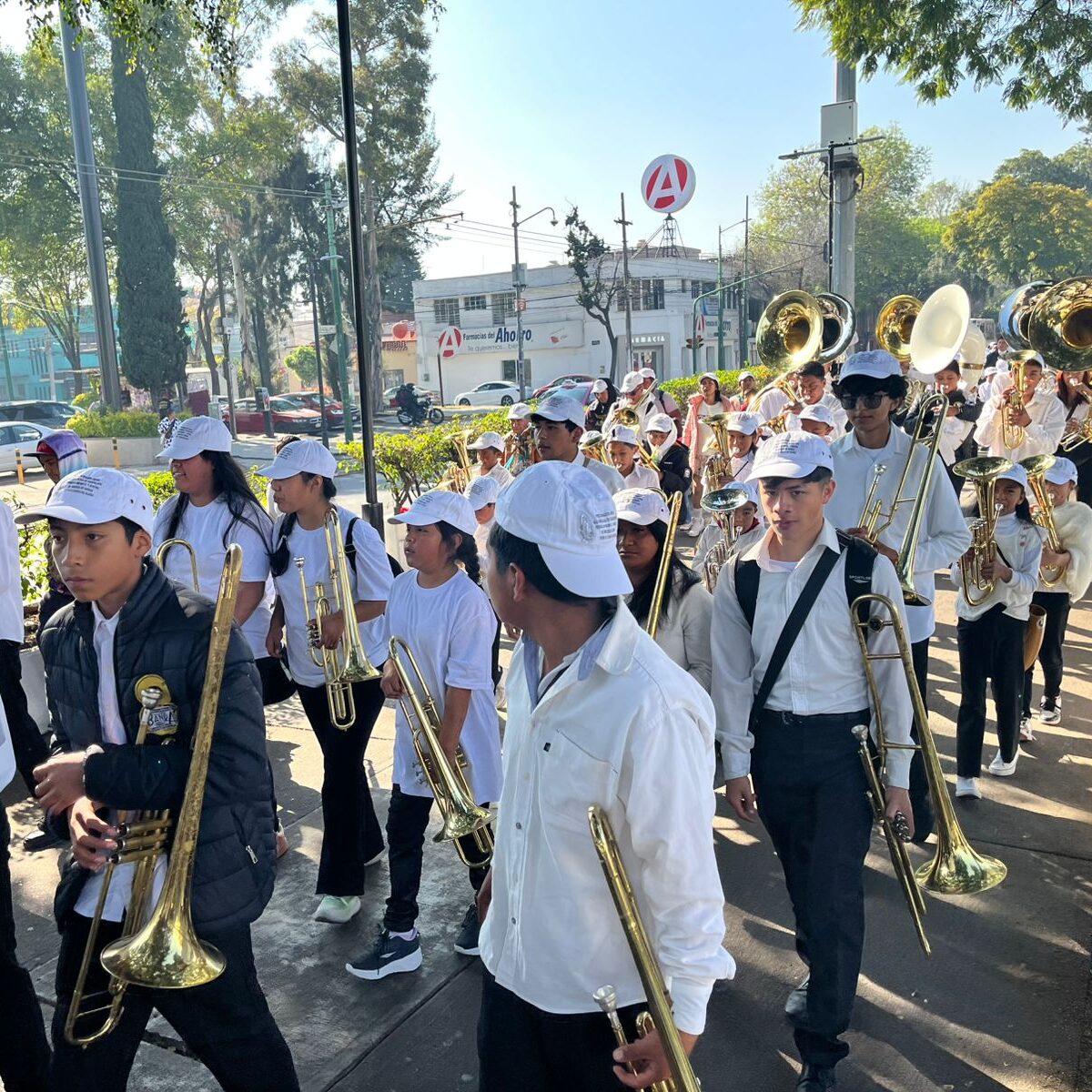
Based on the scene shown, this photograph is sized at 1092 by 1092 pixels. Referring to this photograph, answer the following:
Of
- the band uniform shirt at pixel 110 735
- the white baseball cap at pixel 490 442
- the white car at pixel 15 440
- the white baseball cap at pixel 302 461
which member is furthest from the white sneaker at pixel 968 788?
the white car at pixel 15 440

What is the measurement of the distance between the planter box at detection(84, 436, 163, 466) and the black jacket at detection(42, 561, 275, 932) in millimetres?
26413

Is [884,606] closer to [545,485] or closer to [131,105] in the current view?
[545,485]

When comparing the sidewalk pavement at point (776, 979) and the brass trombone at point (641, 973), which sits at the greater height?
the brass trombone at point (641, 973)

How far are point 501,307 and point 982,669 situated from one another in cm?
5916

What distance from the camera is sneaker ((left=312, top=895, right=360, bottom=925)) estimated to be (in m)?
4.21

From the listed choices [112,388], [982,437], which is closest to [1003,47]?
[982,437]

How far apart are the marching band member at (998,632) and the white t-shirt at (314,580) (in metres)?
2.89

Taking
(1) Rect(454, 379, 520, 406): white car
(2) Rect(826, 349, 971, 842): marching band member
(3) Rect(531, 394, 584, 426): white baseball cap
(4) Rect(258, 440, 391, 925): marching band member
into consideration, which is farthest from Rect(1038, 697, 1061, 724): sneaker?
(1) Rect(454, 379, 520, 406): white car

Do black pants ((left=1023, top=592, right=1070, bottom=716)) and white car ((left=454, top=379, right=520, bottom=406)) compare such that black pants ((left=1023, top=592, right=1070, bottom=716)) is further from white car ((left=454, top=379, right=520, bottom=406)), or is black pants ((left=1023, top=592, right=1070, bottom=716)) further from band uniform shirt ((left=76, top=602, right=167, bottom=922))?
white car ((left=454, top=379, right=520, bottom=406))

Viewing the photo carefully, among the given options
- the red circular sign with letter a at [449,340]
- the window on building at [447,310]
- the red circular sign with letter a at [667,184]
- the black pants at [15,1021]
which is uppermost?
the window on building at [447,310]

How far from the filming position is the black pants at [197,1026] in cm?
246

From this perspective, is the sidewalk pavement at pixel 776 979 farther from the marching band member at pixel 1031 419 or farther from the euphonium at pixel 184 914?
the marching band member at pixel 1031 419

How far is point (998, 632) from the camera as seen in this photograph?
5.03 m

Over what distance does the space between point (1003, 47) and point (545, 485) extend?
32.0 feet
